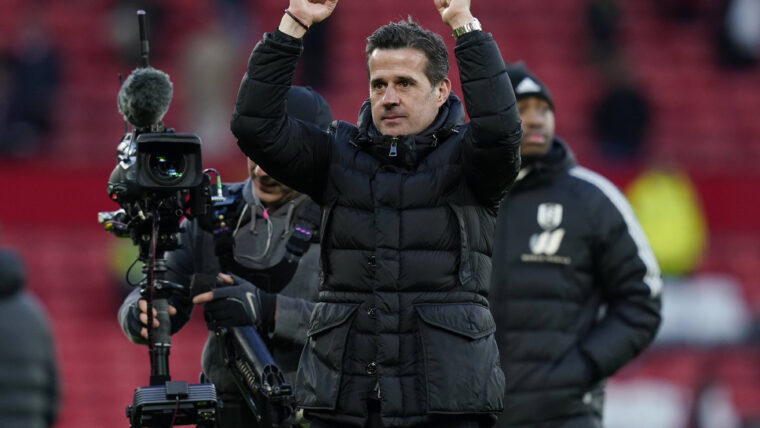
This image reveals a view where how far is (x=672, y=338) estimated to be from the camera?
41.7 feet

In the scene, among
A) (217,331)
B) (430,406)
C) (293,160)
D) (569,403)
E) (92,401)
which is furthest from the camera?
(92,401)

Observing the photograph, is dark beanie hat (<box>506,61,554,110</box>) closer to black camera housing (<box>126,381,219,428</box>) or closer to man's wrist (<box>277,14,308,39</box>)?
man's wrist (<box>277,14,308,39</box>)

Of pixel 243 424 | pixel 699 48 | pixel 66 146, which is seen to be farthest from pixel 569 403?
pixel 699 48

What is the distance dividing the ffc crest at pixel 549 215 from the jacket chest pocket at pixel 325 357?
78.4 inches

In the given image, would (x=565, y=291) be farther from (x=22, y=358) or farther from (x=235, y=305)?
(x=22, y=358)

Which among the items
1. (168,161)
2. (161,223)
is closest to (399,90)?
(168,161)

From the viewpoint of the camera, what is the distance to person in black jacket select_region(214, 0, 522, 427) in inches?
172

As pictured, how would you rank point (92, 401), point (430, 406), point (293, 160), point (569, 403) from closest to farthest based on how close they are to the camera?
point (430, 406), point (293, 160), point (569, 403), point (92, 401)

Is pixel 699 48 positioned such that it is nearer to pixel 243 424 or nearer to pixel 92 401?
pixel 92 401

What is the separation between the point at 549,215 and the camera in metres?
6.37

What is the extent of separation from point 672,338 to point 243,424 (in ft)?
25.4

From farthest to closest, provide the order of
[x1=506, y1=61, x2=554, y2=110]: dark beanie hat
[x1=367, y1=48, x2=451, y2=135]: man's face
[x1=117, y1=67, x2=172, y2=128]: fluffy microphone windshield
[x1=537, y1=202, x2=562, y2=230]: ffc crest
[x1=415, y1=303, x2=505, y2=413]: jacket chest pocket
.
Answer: [x1=506, y1=61, x2=554, y2=110]: dark beanie hat
[x1=537, y1=202, x2=562, y2=230]: ffc crest
[x1=117, y1=67, x2=172, y2=128]: fluffy microphone windshield
[x1=367, y1=48, x2=451, y2=135]: man's face
[x1=415, y1=303, x2=505, y2=413]: jacket chest pocket

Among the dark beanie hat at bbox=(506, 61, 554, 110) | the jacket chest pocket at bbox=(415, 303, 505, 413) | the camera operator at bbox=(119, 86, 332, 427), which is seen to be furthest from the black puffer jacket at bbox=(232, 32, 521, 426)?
the dark beanie hat at bbox=(506, 61, 554, 110)

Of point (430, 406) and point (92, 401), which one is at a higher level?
point (92, 401)
